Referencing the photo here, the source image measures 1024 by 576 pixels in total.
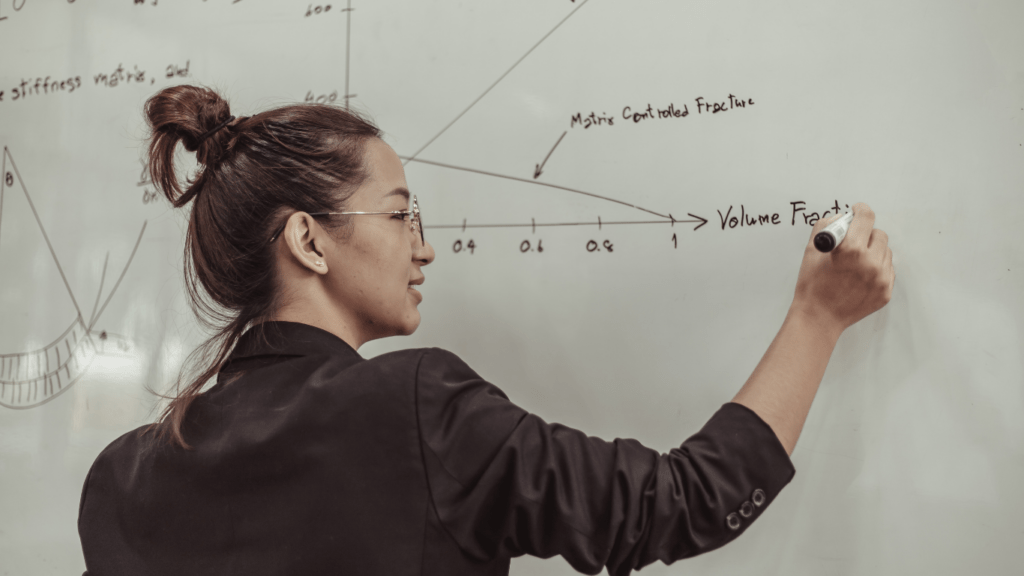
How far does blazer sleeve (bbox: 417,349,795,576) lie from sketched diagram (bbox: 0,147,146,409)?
0.74 metres

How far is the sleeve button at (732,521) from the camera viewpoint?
0.47 m

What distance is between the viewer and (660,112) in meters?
0.73

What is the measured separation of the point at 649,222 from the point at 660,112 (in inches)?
4.8

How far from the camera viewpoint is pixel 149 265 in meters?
0.98

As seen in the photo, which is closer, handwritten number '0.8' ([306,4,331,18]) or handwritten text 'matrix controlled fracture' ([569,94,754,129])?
handwritten text 'matrix controlled fracture' ([569,94,754,129])

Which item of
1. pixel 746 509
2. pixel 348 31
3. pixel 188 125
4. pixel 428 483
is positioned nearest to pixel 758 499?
pixel 746 509

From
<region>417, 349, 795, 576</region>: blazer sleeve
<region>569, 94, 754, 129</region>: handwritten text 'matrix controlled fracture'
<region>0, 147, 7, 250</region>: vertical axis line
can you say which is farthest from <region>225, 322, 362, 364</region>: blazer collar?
<region>0, 147, 7, 250</region>: vertical axis line

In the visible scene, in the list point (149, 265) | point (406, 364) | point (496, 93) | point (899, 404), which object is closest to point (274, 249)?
point (406, 364)

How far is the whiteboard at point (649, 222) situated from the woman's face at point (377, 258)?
0.56 feet

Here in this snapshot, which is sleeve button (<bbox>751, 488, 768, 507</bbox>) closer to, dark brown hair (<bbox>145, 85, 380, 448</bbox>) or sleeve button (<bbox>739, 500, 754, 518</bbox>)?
sleeve button (<bbox>739, 500, 754, 518</bbox>)

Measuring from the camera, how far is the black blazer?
470mm

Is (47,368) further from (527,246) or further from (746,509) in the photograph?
(746,509)

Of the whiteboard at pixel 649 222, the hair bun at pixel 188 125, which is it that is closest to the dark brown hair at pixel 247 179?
the hair bun at pixel 188 125

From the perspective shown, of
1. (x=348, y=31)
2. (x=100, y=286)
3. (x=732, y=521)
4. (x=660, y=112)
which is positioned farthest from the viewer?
(x=100, y=286)
